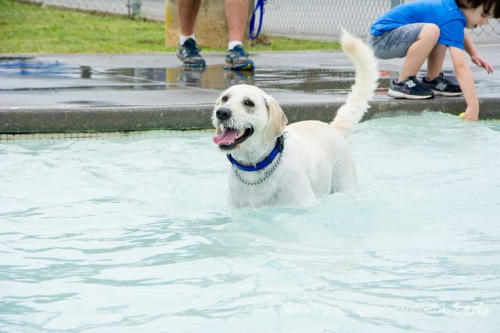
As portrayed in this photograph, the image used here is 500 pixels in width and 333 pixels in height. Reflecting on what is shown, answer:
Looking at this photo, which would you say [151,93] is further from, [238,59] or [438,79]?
[438,79]

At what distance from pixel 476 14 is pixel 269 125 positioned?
12.6ft

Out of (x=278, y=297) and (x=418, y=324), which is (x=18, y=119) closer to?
(x=278, y=297)

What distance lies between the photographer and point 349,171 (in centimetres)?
497

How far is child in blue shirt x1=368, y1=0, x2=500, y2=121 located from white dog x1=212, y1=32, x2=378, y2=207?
99.4 inches

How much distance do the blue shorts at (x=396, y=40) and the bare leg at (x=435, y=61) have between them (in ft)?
0.90

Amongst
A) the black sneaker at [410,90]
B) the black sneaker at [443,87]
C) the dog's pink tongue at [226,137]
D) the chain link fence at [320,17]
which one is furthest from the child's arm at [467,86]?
the chain link fence at [320,17]

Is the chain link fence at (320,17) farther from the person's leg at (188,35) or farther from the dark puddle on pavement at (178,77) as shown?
the person's leg at (188,35)

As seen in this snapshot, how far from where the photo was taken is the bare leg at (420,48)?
734 cm

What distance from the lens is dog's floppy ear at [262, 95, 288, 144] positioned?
418cm

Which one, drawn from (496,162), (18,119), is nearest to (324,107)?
(496,162)

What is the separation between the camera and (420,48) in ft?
24.2

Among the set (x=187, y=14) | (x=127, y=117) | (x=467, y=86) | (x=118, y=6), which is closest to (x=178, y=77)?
(x=187, y=14)

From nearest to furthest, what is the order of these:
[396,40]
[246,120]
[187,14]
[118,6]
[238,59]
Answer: [246,120] → [396,40] → [238,59] → [187,14] → [118,6]

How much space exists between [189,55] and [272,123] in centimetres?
533
